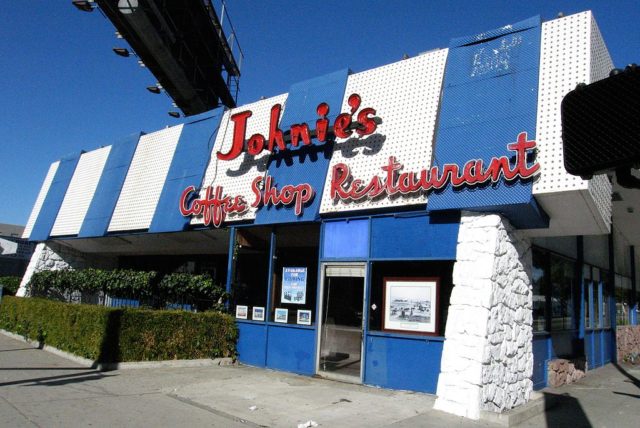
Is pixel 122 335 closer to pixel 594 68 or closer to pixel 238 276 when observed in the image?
pixel 238 276

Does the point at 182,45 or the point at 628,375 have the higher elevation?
the point at 182,45

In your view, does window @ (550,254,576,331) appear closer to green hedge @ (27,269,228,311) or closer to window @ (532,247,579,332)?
window @ (532,247,579,332)

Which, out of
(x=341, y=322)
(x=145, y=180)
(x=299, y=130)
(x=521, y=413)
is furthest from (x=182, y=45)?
(x=521, y=413)

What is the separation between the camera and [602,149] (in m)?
1.80

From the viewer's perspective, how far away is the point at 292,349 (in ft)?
37.9

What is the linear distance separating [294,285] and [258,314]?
50.4 inches

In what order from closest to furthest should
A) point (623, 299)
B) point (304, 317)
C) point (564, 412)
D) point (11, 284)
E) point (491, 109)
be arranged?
point (564, 412)
point (491, 109)
point (304, 317)
point (623, 299)
point (11, 284)

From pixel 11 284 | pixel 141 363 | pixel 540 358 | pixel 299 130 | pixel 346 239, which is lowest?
pixel 141 363

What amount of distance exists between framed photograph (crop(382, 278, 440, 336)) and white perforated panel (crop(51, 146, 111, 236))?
44.2 ft

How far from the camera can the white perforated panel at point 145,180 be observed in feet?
53.5

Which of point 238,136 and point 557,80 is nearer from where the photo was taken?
point 557,80

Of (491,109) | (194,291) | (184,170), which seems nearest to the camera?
(491,109)

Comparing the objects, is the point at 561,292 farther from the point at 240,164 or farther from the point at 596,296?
the point at 240,164

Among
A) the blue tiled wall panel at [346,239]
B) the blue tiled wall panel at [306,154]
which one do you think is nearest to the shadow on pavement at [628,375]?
the blue tiled wall panel at [346,239]
